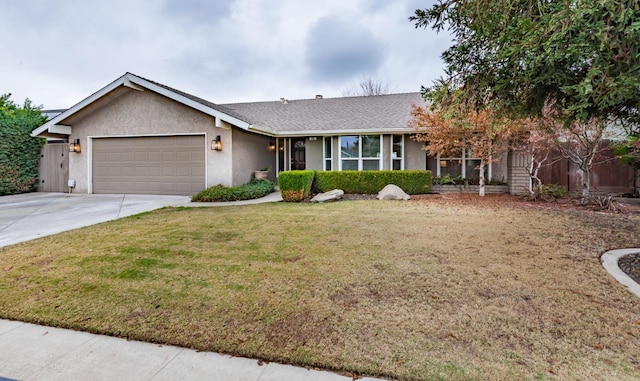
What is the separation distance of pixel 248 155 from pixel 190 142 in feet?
7.36

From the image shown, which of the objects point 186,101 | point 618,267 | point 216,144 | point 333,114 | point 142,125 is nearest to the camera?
point 618,267

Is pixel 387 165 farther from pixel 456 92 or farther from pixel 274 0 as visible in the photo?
pixel 456 92

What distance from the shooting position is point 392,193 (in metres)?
11.2

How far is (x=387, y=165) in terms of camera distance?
1388cm

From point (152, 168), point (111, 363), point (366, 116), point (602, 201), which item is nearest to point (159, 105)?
point (152, 168)

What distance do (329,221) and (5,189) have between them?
520 inches

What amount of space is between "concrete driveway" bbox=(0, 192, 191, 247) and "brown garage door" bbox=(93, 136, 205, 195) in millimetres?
678

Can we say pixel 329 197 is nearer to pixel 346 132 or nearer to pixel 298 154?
pixel 346 132

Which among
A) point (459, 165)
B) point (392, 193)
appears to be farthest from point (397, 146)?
point (392, 193)

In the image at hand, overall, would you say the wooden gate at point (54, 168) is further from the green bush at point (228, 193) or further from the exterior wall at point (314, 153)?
the exterior wall at point (314, 153)

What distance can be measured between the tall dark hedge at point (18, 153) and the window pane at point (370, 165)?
1370 cm

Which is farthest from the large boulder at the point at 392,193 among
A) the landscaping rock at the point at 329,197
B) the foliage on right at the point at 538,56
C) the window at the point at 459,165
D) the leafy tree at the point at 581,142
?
the foliage on right at the point at 538,56

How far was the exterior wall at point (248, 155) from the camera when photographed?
39.9 feet

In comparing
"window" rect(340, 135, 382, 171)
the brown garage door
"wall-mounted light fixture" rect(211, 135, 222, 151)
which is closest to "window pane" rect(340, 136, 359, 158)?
"window" rect(340, 135, 382, 171)
